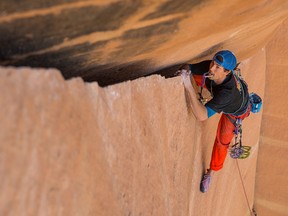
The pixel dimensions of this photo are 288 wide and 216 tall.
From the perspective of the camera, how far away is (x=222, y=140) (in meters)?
1.76

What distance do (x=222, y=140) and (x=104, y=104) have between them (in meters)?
1.07

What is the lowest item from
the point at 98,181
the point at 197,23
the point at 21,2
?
the point at 98,181

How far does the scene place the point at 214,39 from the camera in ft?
4.42

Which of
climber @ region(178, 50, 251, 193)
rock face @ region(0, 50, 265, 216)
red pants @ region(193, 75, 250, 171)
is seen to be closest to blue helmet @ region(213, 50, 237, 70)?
climber @ region(178, 50, 251, 193)

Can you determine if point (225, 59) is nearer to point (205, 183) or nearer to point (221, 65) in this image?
point (221, 65)

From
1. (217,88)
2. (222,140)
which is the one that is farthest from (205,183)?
(217,88)

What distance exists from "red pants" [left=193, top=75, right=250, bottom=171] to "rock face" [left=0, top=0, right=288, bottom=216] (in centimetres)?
Answer: 22

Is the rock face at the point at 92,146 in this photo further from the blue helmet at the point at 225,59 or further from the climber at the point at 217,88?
the blue helmet at the point at 225,59

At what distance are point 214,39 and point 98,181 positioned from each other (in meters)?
0.77

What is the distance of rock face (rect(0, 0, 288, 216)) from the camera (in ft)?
1.92

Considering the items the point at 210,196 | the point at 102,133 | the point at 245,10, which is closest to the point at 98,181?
the point at 102,133

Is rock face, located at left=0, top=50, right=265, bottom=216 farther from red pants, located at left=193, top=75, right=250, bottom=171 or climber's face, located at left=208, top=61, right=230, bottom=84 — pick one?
red pants, located at left=193, top=75, right=250, bottom=171

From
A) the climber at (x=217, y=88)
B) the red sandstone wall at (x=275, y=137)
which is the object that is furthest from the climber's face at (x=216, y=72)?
the red sandstone wall at (x=275, y=137)

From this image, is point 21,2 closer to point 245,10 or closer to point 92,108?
point 92,108
